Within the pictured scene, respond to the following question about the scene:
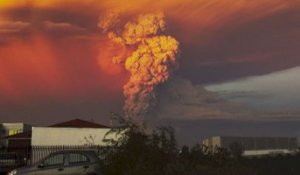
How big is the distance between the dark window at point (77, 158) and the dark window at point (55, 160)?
1.30ft

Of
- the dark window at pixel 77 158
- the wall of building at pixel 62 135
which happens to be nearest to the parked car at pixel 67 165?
the dark window at pixel 77 158

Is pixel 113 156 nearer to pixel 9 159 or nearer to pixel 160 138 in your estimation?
pixel 160 138

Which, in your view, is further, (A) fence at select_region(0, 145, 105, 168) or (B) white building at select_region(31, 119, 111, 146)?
(B) white building at select_region(31, 119, 111, 146)

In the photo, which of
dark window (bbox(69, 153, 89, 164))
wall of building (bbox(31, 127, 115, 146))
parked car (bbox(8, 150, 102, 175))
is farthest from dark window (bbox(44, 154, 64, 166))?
wall of building (bbox(31, 127, 115, 146))

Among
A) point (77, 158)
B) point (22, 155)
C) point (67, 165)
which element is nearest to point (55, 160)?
point (67, 165)

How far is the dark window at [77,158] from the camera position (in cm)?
2562

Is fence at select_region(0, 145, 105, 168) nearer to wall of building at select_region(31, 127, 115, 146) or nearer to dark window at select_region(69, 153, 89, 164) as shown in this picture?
dark window at select_region(69, 153, 89, 164)

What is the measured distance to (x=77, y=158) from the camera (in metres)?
25.8

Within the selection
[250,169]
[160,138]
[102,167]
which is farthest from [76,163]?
[250,169]

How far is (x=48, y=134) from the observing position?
5791cm

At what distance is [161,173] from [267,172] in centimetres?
730

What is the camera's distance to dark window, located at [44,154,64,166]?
25.3m

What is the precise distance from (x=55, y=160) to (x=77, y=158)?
0.98 m

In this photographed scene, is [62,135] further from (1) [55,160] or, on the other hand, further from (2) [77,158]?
(1) [55,160]
